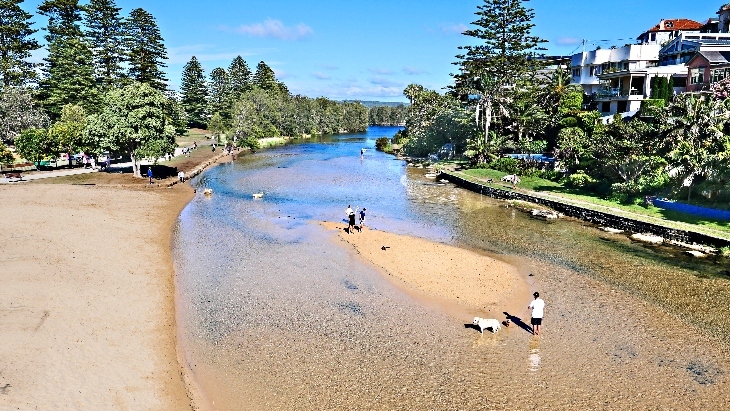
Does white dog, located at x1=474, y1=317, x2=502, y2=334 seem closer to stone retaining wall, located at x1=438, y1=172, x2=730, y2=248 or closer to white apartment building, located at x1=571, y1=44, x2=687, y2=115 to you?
stone retaining wall, located at x1=438, y1=172, x2=730, y2=248

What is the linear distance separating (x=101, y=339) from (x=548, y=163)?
4353 cm

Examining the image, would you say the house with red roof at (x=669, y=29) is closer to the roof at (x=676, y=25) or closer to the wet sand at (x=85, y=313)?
the roof at (x=676, y=25)

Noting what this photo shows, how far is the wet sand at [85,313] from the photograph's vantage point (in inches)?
448

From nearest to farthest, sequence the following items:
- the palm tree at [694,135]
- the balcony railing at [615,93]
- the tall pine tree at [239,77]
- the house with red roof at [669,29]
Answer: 1. the palm tree at [694,135]
2. the balcony railing at [615,93]
3. the house with red roof at [669,29]
4. the tall pine tree at [239,77]

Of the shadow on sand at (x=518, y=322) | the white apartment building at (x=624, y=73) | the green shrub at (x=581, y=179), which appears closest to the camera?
the shadow on sand at (x=518, y=322)

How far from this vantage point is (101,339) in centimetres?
1389

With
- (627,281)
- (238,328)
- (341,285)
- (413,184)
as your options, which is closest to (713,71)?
(413,184)

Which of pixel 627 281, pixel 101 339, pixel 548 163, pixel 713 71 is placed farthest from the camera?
pixel 548 163

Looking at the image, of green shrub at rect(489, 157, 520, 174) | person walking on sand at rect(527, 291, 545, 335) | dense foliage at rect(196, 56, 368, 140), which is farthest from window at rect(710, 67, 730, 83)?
dense foliage at rect(196, 56, 368, 140)

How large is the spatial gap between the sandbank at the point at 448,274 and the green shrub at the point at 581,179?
1790 centimetres

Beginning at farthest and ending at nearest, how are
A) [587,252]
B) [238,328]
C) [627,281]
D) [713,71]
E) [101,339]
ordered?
[713,71]
[587,252]
[627,281]
[238,328]
[101,339]

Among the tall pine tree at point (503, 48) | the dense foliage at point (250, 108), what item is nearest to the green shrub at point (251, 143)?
the dense foliage at point (250, 108)

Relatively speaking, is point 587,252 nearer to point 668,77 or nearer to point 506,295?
point 506,295

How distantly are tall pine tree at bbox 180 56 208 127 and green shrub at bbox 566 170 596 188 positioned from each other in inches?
3575
